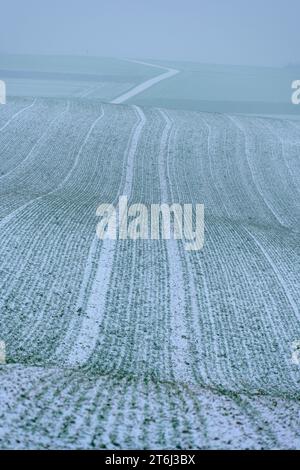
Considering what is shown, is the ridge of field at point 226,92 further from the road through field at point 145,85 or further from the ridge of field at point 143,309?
the ridge of field at point 143,309

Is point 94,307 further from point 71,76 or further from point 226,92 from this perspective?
point 71,76

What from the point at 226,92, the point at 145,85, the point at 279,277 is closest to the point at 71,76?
the point at 145,85

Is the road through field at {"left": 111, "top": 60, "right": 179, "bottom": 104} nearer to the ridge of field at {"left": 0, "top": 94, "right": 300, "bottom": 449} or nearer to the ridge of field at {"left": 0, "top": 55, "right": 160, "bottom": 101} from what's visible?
the ridge of field at {"left": 0, "top": 55, "right": 160, "bottom": 101}

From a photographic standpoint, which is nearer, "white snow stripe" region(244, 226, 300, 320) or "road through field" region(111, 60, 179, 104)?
"white snow stripe" region(244, 226, 300, 320)

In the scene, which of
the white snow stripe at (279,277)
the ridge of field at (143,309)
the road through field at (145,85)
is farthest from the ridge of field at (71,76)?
the white snow stripe at (279,277)

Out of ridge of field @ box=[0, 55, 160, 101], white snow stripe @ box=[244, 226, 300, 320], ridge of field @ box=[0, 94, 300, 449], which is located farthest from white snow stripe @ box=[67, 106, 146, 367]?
ridge of field @ box=[0, 55, 160, 101]

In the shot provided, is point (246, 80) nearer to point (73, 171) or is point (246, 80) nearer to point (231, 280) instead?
point (73, 171)
